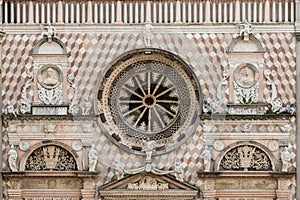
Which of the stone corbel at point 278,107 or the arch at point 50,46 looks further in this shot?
the arch at point 50,46

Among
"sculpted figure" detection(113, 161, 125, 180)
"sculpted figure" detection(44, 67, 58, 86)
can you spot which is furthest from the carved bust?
"sculpted figure" detection(113, 161, 125, 180)

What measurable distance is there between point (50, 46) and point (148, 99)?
3043 mm

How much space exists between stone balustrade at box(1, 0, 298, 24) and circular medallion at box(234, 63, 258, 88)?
1.30 meters

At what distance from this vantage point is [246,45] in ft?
111

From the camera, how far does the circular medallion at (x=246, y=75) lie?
33.7 meters

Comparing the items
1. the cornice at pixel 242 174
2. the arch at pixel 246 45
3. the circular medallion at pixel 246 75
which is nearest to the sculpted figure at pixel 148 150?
the cornice at pixel 242 174

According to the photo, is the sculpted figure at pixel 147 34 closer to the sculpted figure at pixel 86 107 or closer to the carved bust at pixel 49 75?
the sculpted figure at pixel 86 107

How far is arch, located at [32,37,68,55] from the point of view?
111 ft

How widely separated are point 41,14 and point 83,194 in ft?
16.7

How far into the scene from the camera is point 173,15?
34.1 m

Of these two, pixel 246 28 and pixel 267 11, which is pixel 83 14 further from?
pixel 267 11

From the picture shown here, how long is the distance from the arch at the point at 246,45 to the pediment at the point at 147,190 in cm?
388

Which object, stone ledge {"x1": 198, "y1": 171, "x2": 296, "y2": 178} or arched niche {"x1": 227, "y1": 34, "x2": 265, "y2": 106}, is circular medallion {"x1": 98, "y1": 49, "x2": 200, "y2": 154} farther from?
stone ledge {"x1": 198, "y1": 171, "x2": 296, "y2": 178}

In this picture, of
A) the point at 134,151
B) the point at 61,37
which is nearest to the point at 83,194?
the point at 134,151
